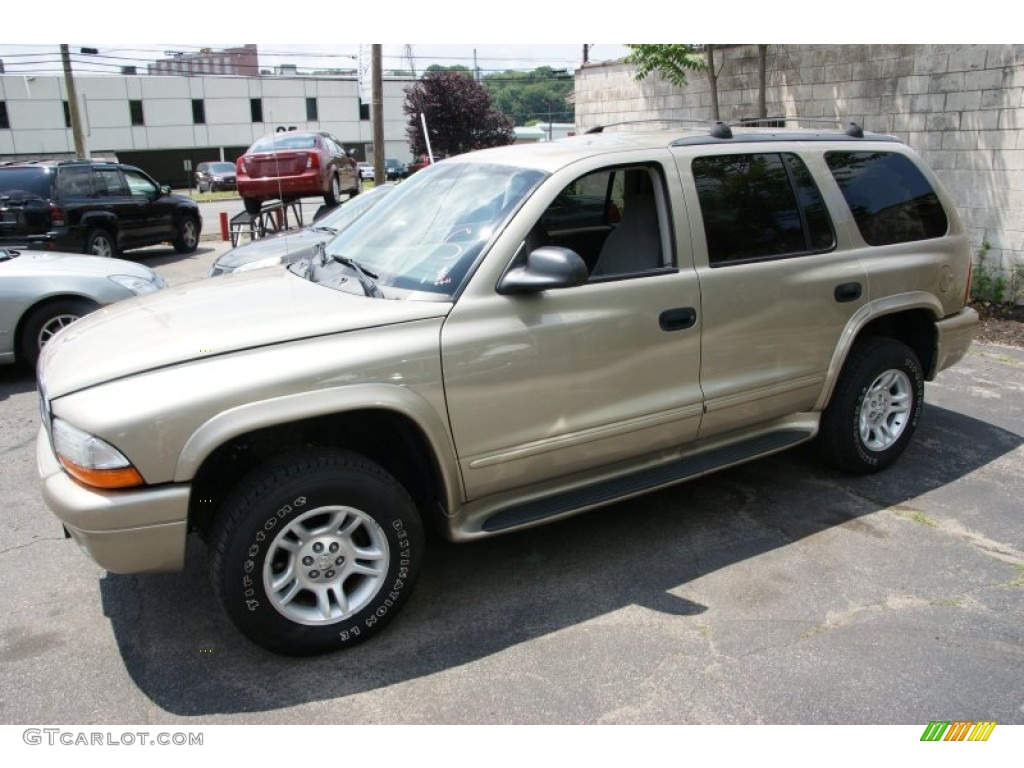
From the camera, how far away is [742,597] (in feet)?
11.6

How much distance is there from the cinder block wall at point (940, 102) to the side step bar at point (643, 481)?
19.2 ft

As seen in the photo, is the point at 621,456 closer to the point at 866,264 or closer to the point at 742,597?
the point at 742,597

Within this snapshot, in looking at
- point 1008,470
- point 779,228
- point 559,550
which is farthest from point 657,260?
point 1008,470

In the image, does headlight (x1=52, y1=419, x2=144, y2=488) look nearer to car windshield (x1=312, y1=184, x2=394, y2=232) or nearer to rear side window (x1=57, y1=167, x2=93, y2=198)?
car windshield (x1=312, y1=184, x2=394, y2=232)

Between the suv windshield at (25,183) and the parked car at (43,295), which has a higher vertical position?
the suv windshield at (25,183)

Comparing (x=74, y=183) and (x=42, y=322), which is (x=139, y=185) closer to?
(x=74, y=183)

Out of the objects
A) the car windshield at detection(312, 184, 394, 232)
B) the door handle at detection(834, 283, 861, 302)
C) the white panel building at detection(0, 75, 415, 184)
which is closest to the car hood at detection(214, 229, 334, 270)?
the car windshield at detection(312, 184, 394, 232)

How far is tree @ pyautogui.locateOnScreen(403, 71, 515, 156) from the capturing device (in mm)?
26984

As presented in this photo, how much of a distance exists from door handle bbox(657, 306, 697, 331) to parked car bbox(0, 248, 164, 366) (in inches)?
194

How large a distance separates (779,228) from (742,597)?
1845 mm

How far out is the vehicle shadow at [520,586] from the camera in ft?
10.00

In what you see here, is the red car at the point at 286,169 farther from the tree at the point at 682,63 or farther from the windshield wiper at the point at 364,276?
the windshield wiper at the point at 364,276

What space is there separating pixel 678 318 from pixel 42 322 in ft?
18.1

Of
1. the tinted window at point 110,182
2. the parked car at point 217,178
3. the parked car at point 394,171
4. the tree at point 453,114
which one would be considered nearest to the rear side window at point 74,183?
the tinted window at point 110,182
